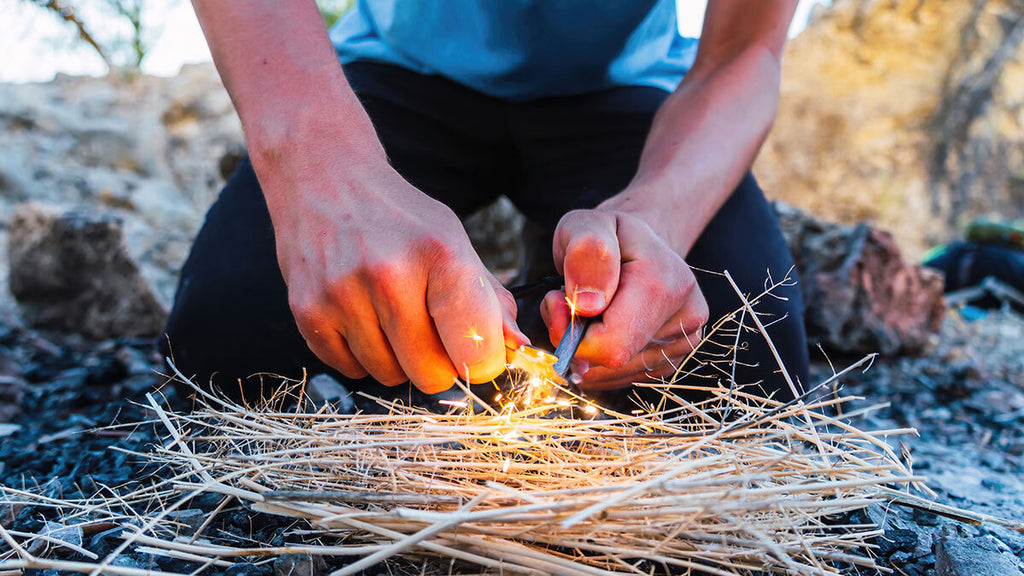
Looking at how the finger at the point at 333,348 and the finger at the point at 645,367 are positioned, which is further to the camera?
the finger at the point at 645,367

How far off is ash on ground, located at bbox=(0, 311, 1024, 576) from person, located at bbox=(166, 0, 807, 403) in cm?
32

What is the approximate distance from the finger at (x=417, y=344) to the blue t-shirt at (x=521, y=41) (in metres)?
1.24

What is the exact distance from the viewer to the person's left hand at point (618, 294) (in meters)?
1.05

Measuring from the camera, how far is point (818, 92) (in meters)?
10.5

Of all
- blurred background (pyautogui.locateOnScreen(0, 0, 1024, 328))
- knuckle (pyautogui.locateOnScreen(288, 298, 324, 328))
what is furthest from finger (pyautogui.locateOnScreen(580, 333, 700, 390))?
blurred background (pyautogui.locateOnScreen(0, 0, 1024, 328))

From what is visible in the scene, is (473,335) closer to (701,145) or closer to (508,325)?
(508,325)

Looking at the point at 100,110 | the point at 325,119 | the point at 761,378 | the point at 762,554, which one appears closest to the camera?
the point at 762,554

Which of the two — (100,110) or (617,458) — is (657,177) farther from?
(100,110)

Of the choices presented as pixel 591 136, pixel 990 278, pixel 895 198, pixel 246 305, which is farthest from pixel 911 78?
pixel 246 305

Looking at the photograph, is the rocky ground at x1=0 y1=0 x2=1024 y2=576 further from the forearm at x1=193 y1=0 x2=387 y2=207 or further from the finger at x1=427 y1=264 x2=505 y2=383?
the forearm at x1=193 y1=0 x2=387 y2=207

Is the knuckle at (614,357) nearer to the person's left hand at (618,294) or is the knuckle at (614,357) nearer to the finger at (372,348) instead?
the person's left hand at (618,294)

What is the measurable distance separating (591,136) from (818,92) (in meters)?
10.4

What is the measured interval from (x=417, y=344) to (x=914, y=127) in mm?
12132

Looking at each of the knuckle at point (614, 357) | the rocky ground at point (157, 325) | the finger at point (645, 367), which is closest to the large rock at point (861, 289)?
the rocky ground at point (157, 325)
